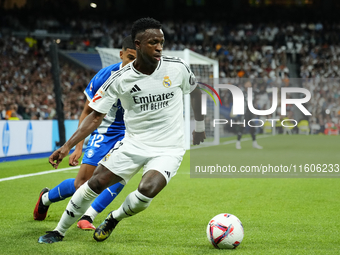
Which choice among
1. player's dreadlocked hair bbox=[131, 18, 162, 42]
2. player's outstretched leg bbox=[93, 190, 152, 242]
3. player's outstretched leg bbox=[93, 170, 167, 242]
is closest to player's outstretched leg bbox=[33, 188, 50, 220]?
player's outstretched leg bbox=[93, 190, 152, 242]

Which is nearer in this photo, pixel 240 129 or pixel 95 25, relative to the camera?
pixel 240 129

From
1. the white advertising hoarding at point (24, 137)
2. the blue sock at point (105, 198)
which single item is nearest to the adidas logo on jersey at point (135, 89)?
the blue sock at point (105, 198)

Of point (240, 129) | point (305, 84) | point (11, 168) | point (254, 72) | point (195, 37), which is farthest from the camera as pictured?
point (195, 37)

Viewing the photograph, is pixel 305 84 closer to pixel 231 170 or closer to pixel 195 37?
pixel 195 37

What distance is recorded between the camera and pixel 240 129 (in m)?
16.7

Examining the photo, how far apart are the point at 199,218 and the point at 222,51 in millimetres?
26444

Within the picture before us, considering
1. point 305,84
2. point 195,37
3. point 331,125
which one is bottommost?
point 331,125

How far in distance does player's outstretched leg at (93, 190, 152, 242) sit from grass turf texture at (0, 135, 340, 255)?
0.09 m

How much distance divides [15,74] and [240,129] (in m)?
13.9

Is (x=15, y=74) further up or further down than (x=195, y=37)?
further down

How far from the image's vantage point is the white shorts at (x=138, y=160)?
13.3ft

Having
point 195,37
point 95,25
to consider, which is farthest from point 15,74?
point 195,37

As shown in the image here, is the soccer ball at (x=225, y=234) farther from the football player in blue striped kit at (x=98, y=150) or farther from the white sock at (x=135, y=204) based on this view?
the football player in blue striped kit at (x=98, y=150)

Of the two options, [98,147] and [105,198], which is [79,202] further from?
[98,147]
